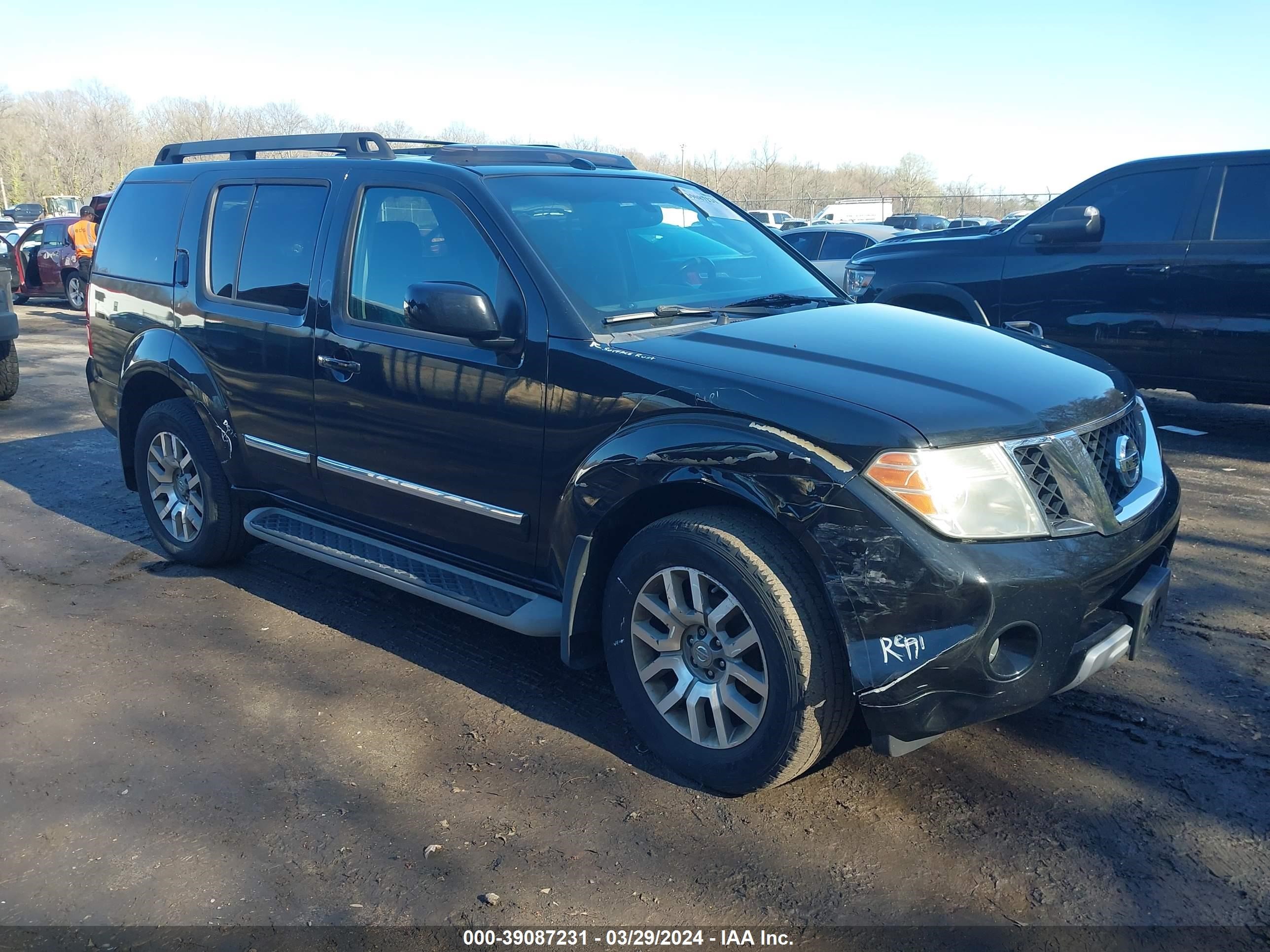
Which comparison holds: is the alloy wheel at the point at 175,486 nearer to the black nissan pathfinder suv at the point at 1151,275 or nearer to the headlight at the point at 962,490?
the headlight at the point at 962,490

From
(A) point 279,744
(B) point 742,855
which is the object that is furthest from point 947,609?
(A) point 279,744

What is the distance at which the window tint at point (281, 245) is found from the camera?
4.51m

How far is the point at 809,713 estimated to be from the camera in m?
2.96

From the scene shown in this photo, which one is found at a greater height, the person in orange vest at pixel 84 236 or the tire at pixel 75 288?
the person in orange vest at pixel 84 236

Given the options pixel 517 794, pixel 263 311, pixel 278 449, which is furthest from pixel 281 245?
pixel 517 794

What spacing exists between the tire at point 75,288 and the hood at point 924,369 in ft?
59.0

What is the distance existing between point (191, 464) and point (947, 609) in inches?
156

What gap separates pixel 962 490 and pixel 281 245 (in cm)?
323

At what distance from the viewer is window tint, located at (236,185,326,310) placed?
451cm

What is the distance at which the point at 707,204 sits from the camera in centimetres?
471

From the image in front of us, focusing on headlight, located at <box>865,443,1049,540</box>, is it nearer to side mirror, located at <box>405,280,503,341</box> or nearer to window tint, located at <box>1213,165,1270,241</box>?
side mirror, located at <box>405,280,503,341</box>

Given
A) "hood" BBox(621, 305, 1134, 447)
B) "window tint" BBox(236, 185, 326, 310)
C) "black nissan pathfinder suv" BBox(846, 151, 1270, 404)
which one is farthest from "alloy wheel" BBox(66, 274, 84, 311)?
"hood" BBox(621, 305, 1134, 447)

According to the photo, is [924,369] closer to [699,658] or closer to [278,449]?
[699,658]

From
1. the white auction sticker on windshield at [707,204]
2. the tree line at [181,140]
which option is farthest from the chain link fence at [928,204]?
the white auction sticker on windshield at [707,204]
